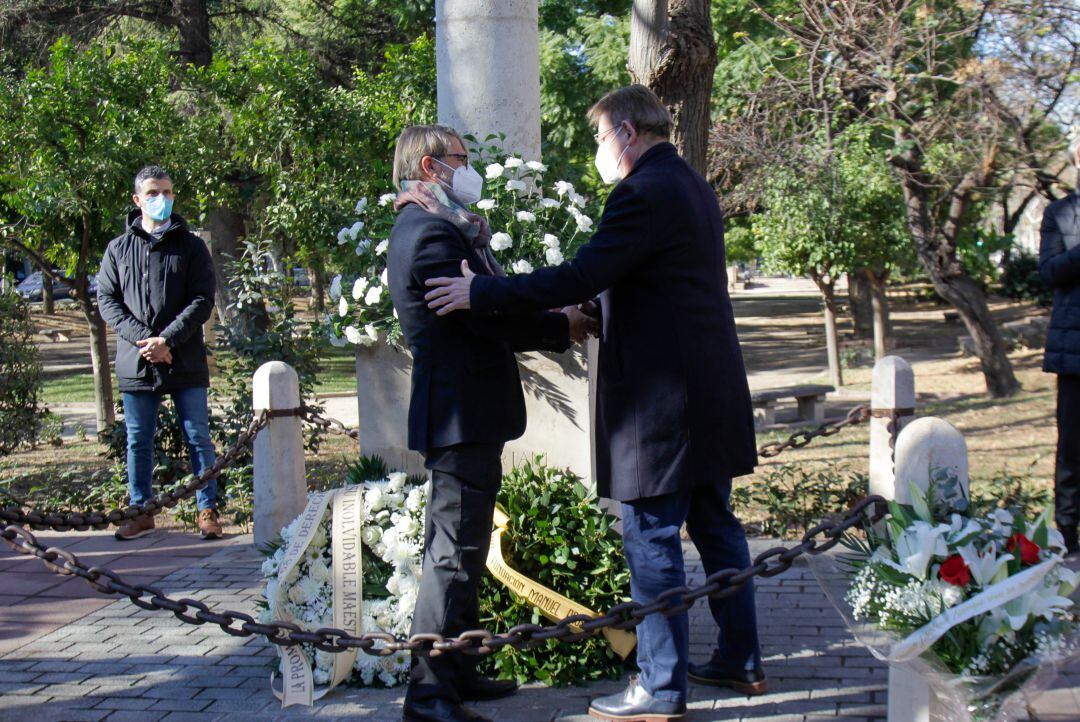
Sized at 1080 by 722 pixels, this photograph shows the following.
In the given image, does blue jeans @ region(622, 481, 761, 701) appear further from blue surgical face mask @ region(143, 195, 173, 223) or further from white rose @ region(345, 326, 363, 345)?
blue surgical face mask @ region(143, 195, 173, 223)

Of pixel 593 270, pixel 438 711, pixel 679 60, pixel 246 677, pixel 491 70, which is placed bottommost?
pixel 246 677

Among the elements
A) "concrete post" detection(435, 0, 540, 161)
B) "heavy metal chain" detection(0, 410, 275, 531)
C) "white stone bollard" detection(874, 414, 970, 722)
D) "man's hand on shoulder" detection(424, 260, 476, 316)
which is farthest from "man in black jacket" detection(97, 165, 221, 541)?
"white stone bollard" detection(874, 414, 970, 722)

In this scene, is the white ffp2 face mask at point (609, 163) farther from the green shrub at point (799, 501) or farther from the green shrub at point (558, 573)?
the green shrub at point (799, 501)

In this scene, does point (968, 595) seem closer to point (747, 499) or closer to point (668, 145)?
point (668, 145)

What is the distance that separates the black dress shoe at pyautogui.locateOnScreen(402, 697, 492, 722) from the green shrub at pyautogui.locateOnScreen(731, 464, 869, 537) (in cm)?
331

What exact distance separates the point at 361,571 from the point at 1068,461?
3.64 metres

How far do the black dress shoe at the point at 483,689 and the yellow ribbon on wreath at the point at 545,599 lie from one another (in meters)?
0.32

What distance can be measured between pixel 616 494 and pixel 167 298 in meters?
3.80

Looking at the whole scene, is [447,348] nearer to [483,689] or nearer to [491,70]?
[483,689]

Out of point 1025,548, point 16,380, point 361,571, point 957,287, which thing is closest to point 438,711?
point 361,571

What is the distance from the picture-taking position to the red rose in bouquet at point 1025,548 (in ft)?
10.1

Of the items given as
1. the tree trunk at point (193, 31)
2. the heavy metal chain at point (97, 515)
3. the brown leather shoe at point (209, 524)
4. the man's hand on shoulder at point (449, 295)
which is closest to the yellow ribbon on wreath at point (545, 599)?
the man's hand on shoulder at point (449, 295)

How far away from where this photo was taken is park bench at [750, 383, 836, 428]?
13.2 metres

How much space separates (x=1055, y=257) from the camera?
5535 mm
